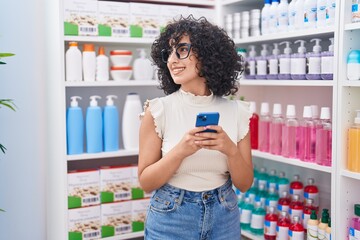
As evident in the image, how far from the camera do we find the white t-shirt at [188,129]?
1.78m

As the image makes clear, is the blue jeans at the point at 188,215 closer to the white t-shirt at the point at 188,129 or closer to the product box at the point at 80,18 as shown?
the white t-shirt at the point at 188,129

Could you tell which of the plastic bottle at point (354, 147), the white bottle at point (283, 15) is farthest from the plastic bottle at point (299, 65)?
the plastic bottle at point (354, 147)

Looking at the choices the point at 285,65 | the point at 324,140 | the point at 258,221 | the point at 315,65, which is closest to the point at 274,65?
the point at 285,65

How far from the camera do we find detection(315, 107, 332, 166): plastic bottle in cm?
234

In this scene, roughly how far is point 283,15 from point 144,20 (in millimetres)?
856

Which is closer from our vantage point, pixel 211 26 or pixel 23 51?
pixel 211 26

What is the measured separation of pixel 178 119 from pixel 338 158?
2.89 feet

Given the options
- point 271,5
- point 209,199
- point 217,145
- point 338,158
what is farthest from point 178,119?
point 271,5

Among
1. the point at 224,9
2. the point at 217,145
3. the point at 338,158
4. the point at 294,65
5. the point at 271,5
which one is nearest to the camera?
the point at 217,145

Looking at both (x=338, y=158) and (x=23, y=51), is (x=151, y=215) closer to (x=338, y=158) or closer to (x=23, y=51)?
(x=338, y=158)

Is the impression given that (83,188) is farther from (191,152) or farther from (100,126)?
(191,152)

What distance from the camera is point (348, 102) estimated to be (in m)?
2.19

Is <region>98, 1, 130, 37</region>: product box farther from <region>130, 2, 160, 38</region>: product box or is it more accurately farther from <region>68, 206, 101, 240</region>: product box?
<region>68, 206, 101, 240</region>: product box

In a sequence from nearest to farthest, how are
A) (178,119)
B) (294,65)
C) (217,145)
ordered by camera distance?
1. (217,145)
2. (178,119)
3. (294,65)
